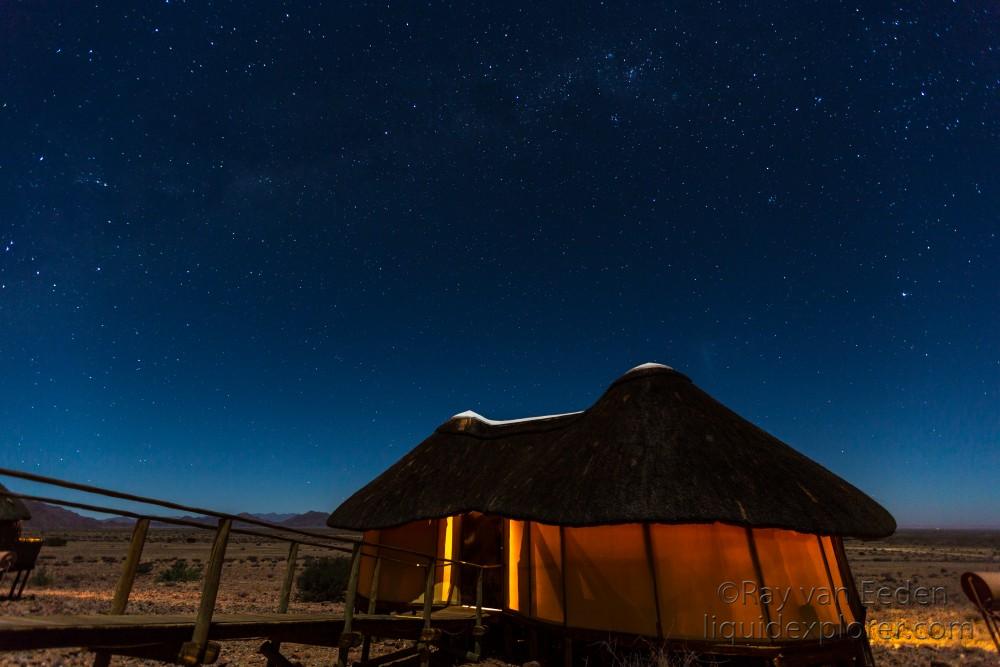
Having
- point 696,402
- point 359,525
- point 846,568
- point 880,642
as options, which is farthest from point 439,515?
point 880,642

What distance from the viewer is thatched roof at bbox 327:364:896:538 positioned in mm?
9102


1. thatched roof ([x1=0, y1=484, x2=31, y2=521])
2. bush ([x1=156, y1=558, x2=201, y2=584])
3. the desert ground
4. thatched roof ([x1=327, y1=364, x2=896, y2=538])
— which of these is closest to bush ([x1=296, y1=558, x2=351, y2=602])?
the desert ground

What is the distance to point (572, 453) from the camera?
1164cm

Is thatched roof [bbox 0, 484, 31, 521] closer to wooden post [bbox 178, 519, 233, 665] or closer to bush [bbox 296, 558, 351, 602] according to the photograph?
bush [bbox 296, 558, 351, 602]

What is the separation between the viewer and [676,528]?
9.70m

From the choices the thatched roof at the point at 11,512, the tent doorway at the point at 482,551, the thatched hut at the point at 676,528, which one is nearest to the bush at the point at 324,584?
the tent doorway at the point at 482,551

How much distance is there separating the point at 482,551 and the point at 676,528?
5.93 metres

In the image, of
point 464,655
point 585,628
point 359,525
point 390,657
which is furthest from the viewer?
point 359,525

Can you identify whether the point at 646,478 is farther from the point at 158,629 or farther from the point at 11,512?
the point at 11,512

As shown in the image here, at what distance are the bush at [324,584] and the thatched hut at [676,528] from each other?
35.6 ft

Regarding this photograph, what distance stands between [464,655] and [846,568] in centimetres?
824

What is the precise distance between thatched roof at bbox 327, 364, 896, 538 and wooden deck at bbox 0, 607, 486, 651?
3826 millimetres

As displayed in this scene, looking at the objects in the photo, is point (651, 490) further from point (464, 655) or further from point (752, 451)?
point (464, 655)

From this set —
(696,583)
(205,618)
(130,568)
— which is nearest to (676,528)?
(696,583)
